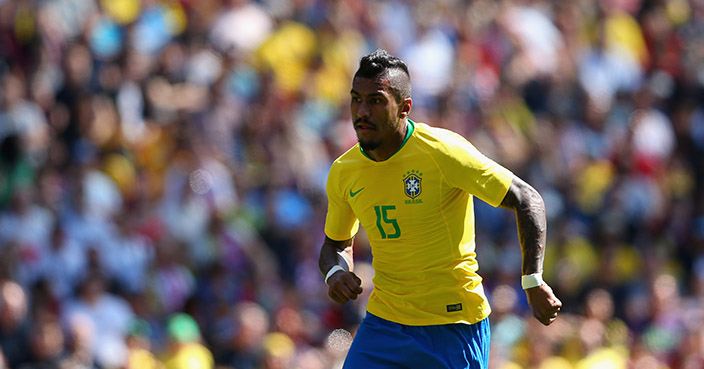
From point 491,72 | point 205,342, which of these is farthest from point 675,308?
point 205,342

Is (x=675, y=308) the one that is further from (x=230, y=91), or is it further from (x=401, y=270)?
(x=401, y=270)

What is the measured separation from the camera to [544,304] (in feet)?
18.3

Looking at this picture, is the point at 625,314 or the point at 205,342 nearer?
the point at 205,342

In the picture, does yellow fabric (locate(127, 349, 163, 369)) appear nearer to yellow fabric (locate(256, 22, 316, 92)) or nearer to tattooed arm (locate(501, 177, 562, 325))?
yellow fabric (locate(256, 22, 316, 92))

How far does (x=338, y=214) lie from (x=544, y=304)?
1.34 meters

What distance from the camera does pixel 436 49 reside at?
14531 mm

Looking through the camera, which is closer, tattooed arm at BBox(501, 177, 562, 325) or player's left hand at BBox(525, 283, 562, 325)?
player's left hand at BBox(525, 283, 562, 325)

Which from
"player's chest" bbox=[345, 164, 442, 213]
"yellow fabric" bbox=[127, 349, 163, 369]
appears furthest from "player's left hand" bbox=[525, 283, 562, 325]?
"yellow fabric" bbox=[127, 349, 163, 369]

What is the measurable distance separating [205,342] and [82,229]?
5.88 feet

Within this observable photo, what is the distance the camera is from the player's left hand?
18.3 feet

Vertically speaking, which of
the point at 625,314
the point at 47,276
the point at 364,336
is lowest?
the point at 625,314

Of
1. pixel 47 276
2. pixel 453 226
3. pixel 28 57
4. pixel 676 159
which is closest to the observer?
pixel 453 226

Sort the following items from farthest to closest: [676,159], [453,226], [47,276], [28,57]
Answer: [676,159], [28,57], [47,276], [453,226]

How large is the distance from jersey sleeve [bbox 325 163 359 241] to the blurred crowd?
4.30 m
